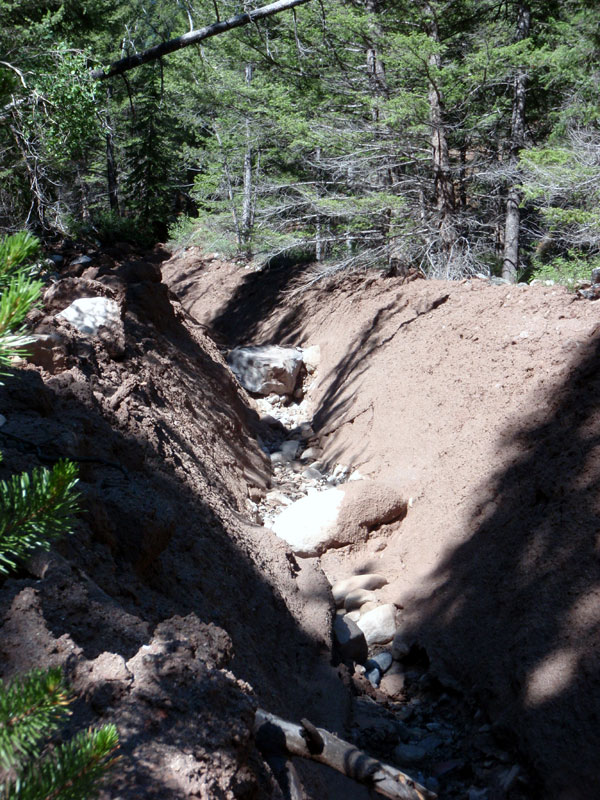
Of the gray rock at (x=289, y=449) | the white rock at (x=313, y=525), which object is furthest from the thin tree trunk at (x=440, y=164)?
the white rock at (x=313, y=525)

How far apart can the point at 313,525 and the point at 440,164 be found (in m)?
7.92

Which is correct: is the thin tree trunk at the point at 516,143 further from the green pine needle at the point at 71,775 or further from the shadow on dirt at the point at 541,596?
the green pine needle at the point at 71,775

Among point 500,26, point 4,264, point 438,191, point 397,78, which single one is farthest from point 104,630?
point 500,26

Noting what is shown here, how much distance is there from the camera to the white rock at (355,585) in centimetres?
541

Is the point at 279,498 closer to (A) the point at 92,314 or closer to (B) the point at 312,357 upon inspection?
(A) the point at 92,314

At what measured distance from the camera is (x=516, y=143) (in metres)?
13.7

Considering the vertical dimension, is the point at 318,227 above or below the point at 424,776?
above

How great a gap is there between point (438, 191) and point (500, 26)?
14.2ft

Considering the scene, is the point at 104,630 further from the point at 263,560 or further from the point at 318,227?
the point at 318,227

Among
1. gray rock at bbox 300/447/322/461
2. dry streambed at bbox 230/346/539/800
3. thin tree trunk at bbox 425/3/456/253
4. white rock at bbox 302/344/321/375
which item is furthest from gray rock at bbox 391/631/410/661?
thin tree trunk at bbox 425/3/456/253

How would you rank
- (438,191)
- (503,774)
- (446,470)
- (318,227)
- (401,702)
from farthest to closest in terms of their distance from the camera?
(318,227) → (438,191) → (446,470) → (401,702) → (503,774)

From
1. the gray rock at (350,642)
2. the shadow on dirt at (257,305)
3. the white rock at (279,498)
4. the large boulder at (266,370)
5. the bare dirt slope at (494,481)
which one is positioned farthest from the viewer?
the shadow on dirt at (257,305)

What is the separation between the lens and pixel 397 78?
12.4 metres

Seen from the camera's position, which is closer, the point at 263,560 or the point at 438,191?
the point at 263,560
